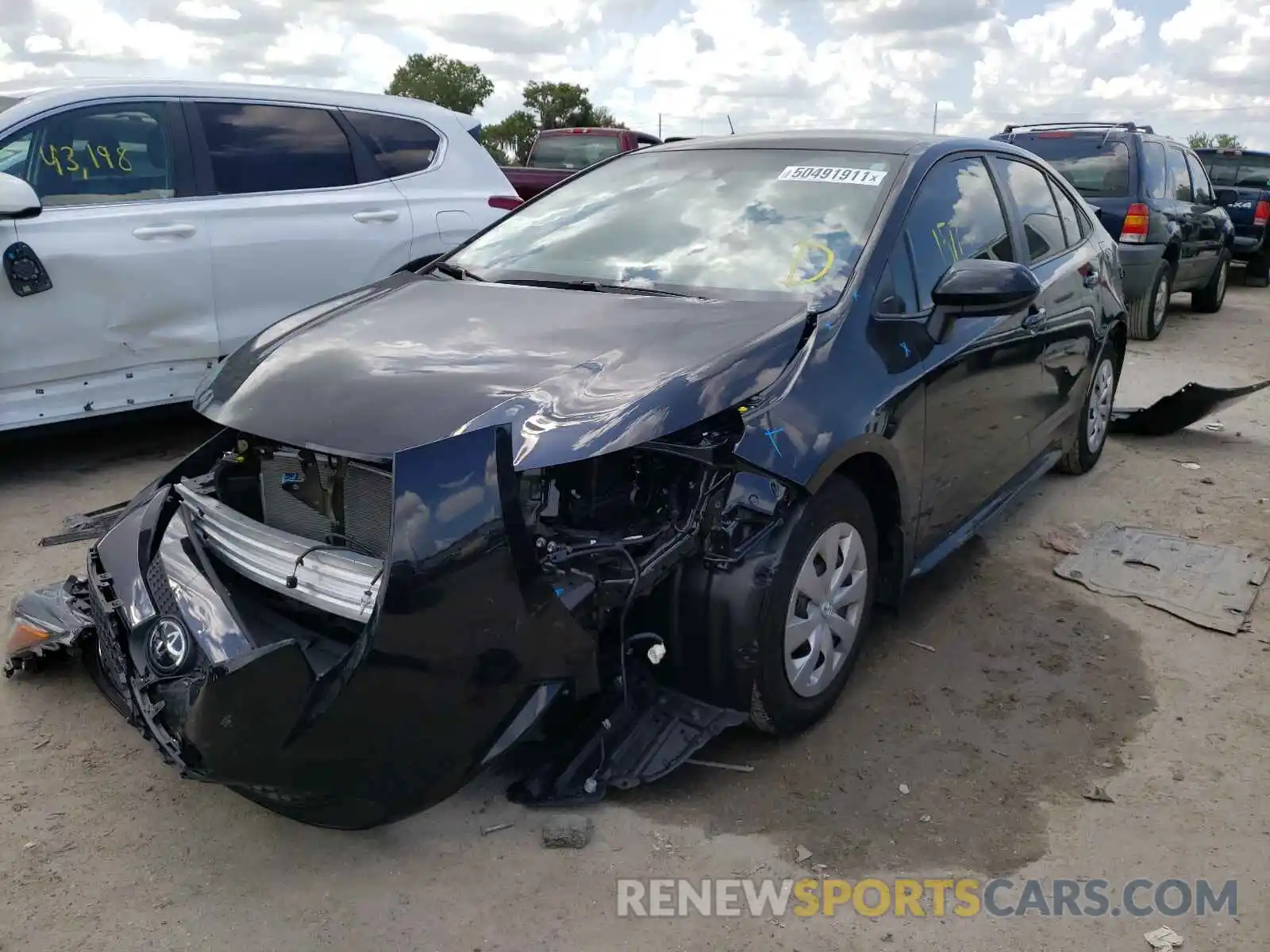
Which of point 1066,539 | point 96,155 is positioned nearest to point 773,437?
point 1066,539

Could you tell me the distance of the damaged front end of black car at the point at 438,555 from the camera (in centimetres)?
226

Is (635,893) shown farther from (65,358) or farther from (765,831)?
(65,358)

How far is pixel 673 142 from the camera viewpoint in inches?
170

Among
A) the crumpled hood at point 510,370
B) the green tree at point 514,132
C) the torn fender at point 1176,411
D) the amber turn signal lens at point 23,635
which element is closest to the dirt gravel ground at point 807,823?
the amber turn signal lens at point 23,635

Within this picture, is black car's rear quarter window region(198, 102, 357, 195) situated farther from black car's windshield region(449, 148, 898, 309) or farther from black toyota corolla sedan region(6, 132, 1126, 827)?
black toyota corolla sedan region(6, 132, 1126, 827)

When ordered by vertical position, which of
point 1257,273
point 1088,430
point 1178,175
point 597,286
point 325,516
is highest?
point 597,286

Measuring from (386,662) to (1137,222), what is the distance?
9.15 m

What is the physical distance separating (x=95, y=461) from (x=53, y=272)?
43.9 inches

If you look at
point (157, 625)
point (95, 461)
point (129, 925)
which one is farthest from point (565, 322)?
point (95, 461)

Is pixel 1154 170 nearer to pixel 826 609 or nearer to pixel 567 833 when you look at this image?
pixel 826 609

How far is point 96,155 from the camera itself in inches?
200

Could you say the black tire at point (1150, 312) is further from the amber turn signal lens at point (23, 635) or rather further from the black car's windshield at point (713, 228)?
the amber turn signal lens at point (23, 635)

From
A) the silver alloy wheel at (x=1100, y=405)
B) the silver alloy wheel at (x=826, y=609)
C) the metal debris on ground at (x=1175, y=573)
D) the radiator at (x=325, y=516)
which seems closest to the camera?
the radiator at (x=325, y=516)

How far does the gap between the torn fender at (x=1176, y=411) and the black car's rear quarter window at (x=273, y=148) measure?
486 centimetres
